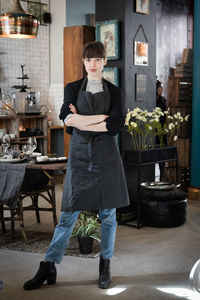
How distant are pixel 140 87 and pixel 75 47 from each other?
1622 mm

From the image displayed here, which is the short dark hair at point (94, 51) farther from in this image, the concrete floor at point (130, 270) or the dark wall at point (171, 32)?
the dark wall at point (171, 32)

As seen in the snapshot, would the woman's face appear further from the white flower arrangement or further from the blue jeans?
the white flower arrangement

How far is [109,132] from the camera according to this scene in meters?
3.36

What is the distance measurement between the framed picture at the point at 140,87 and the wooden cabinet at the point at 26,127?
2.67 metres

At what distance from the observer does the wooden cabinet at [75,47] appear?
6671 millimetres

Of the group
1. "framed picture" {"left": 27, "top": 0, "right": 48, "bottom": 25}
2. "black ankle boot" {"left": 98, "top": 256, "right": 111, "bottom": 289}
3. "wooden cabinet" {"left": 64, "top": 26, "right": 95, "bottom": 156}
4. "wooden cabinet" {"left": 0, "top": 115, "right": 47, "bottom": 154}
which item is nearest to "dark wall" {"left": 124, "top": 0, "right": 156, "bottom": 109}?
"wooden cabinet" {"left": 64, "top": 26, "right": 95, "bottom": 156}

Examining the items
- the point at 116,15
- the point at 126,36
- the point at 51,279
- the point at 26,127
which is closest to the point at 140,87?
the point at 126,36

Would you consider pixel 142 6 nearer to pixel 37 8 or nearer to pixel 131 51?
pixel 131 51

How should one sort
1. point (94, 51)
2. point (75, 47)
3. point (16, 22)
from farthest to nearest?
point (75, 47) → point (16, 22) → point (94, 51)

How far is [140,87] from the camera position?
5.63m

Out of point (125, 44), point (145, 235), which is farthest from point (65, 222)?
point (125, 44)

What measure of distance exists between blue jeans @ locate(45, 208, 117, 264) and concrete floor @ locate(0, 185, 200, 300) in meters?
0.25

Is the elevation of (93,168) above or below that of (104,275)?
above

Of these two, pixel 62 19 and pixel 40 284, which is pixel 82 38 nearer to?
pixel 62 19
